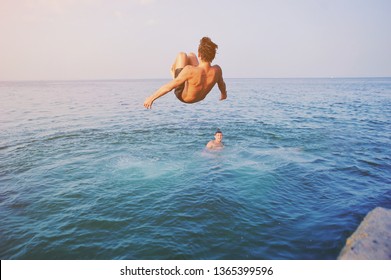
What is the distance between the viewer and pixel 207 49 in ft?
15.6

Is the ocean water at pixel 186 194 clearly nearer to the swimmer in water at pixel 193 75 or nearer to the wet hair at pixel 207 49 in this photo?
the swimmer in water at pixel 193 75

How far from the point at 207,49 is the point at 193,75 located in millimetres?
501

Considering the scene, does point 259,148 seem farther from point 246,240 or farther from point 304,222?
point 246,240

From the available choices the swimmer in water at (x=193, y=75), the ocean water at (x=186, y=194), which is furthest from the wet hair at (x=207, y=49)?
the ocean water at (x=186, y=194)

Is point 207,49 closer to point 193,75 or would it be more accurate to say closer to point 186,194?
point 193,75

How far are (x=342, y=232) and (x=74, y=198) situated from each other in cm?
804

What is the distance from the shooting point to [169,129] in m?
20.6

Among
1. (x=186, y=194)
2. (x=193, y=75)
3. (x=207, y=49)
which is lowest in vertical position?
(x=186, y=194)

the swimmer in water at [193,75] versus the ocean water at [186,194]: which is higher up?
the swimmer in water at [193,75]

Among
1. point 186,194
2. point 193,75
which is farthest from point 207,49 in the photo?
point 186,194

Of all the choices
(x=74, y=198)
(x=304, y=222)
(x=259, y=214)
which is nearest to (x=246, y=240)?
(x=259, y=214)

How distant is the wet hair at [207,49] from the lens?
475 centimetres

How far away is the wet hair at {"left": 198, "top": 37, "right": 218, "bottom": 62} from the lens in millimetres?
4746

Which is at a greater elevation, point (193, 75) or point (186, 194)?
point (193, 75)
